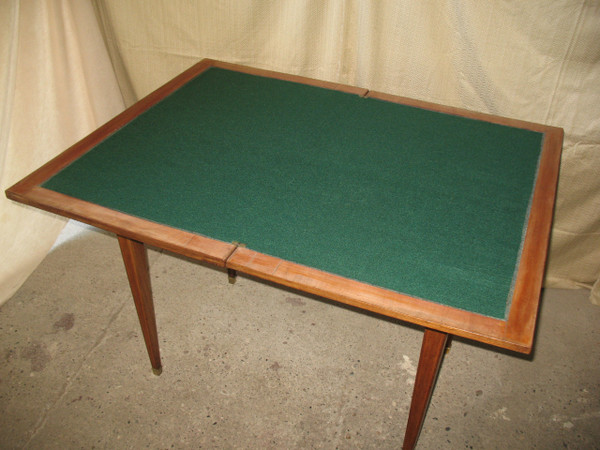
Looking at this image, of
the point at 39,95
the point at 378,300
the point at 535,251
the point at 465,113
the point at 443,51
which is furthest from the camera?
the point at 39,95

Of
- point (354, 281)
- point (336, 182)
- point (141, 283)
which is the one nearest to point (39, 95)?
point (141, 283)

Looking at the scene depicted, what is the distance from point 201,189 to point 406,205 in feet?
1.82

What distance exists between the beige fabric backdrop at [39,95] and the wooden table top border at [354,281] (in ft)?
2.24

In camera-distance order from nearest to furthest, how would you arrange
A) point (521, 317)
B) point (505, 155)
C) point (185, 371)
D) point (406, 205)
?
point (521, 317) → point (406, 205) → point (505, 155) → point (185, 371)

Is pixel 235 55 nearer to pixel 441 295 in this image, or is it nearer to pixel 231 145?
pixel 231 145

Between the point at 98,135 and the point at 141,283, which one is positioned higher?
the point at 98,135

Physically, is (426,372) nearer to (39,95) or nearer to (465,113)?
(465,113)

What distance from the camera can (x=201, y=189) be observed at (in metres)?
1.42

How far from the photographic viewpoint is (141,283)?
1.55 meters

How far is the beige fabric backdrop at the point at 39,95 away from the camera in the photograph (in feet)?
6.43

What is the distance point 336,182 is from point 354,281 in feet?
1.27

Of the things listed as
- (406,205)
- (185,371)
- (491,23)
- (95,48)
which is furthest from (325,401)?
(95,48)

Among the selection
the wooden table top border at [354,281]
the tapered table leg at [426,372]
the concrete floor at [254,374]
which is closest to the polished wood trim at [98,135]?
the wooden table top border at [354,281]

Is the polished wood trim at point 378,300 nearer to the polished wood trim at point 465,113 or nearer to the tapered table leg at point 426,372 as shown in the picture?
the tapered table leg at point 426,372
